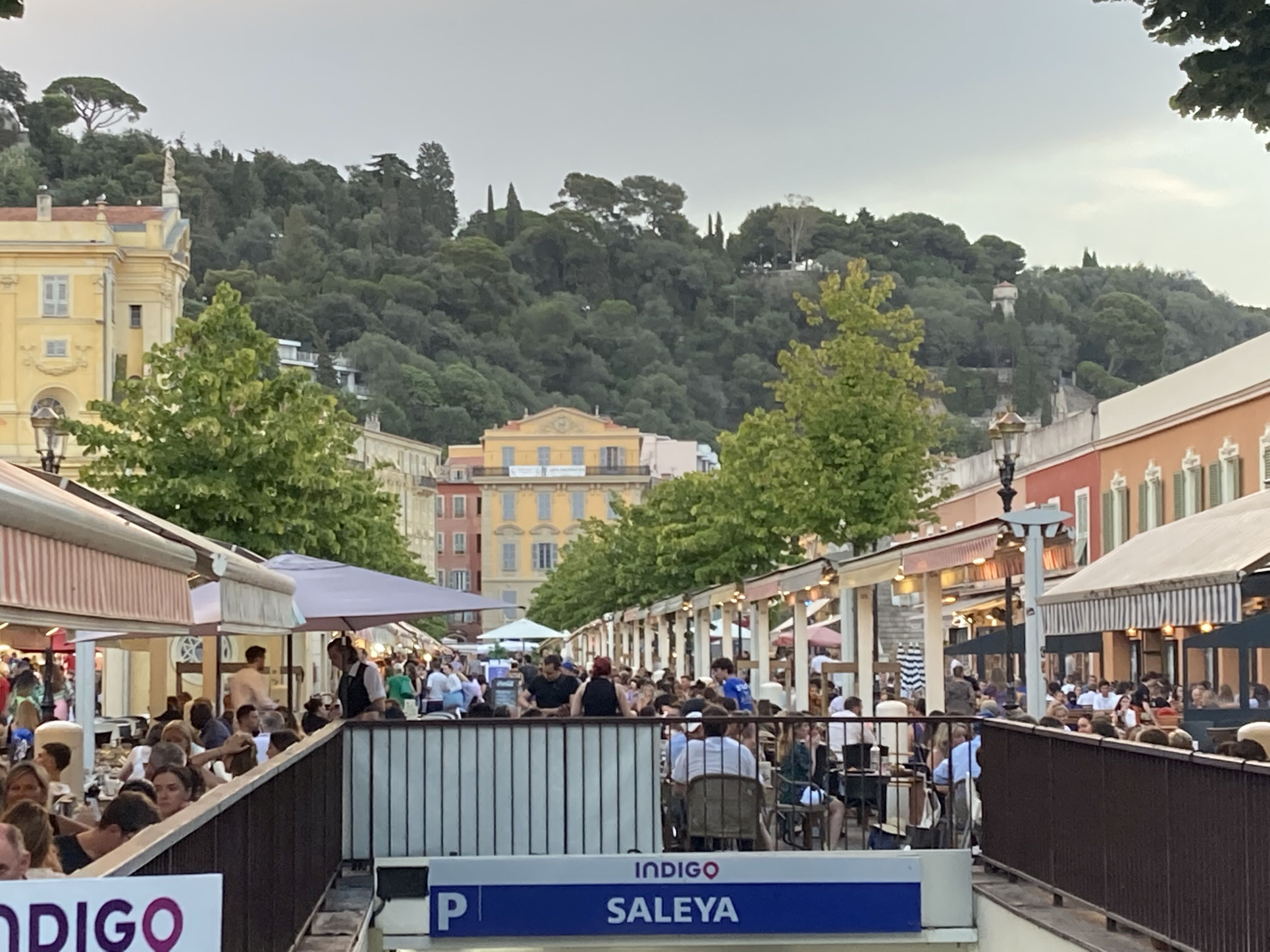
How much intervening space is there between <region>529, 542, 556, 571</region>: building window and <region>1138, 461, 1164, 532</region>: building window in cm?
8876

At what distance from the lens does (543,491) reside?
130250mm

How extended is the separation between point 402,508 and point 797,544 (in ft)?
295

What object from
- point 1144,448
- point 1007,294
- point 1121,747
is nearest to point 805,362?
point 1144,448

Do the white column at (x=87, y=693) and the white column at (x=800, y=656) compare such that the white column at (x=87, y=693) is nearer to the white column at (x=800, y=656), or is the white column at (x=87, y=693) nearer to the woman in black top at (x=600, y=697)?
the woman in black top at (x=600, y=697)

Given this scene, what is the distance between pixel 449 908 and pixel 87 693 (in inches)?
156

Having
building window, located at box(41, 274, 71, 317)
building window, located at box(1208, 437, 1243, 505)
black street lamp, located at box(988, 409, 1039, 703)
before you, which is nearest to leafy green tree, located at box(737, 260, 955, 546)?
black street lamp, located at box(988, 409, 1039, 703)

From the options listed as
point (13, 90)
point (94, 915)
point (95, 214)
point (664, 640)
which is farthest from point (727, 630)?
point (13, 90)

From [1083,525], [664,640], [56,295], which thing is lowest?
[664,640]

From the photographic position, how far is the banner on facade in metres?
4.51

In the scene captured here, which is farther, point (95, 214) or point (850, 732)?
point (95, 214)

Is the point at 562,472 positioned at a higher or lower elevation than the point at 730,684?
higher

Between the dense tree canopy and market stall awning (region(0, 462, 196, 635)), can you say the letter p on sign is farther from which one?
the dense tree canopy

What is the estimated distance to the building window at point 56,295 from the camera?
65562mm

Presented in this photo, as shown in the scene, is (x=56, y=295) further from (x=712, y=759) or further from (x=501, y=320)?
(x=501, y=320)
